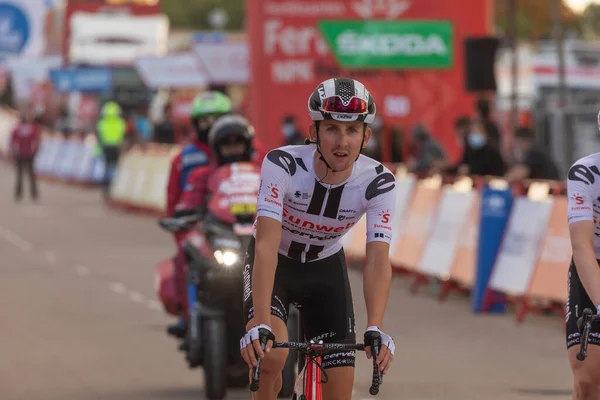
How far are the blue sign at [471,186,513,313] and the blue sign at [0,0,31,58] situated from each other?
19.3 metres

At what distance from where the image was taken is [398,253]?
19.8 m

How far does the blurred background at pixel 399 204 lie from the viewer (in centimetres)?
1317

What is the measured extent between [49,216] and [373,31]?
7839 millimetres

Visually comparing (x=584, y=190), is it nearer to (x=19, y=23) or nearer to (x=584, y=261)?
(x=584, y=261)

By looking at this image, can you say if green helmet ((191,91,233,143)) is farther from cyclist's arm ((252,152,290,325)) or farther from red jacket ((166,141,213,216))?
cyclist's arm ((252,152,290,325))

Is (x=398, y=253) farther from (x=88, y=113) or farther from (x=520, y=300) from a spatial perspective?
(x=88, y=113)

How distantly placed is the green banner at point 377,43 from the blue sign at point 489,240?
1271 cm

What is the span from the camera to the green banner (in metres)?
29.5

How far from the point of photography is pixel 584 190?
7551 millimetres

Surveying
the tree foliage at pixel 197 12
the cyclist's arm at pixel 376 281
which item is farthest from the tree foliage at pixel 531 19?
the cyclist's arm at pixel 376 281

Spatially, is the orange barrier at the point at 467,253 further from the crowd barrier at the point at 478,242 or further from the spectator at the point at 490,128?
the spectator at the point at 490,128

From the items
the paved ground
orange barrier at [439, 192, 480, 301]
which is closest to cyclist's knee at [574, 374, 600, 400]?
the paved ground

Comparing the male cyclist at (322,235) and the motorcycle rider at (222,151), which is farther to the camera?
the motorcycle rider at (222,151)

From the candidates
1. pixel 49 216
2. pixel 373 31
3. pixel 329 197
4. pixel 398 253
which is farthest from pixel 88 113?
pixel 329 197
